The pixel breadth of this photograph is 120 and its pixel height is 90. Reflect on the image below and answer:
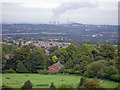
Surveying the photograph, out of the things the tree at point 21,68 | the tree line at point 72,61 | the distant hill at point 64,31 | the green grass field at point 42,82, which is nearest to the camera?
the green grass field at point 42,82

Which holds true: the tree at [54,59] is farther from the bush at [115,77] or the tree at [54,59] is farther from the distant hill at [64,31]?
the distant hill at [64,31]

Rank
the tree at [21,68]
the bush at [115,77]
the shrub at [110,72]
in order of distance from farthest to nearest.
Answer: the tree at [21,68] → the shrub at [110,72] → the bush at [115,77]

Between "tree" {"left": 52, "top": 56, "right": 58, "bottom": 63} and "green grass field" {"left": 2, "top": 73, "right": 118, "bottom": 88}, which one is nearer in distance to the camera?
"green grass field" {"left": 2, "top": 73, "right": 118, "bottom": 88}

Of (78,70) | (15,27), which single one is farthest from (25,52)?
(15,27)

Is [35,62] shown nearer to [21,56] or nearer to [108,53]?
[21,56]

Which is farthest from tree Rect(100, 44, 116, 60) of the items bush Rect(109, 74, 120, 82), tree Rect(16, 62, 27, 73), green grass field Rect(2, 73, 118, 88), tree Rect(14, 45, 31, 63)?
tree Rect(16, 62, 27, 73)

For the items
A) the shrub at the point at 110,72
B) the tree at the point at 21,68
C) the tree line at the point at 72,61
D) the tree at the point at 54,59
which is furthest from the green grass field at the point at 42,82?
the tree at the point at 54,59

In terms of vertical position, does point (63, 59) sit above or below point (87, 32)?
below

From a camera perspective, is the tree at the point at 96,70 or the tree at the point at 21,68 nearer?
the tree at the point at 96,70

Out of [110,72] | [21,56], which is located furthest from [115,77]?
[21,56]

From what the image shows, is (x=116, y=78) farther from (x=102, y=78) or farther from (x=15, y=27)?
(x=15, y=27)

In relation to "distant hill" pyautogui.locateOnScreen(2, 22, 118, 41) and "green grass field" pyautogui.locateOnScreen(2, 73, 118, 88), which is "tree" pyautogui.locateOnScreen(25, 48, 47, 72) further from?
"distant hill" pyautogui.locateOnScreen(2, 22, 118, 41)

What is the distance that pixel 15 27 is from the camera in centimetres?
3469

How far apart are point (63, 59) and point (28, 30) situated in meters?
26.5
